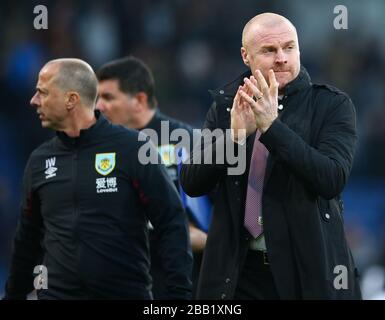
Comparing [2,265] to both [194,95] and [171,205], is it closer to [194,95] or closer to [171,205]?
[194,95]

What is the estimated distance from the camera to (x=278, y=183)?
4309mm

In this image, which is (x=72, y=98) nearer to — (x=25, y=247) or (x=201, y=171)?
(x=25, y=247)

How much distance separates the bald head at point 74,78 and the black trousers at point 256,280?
5.27 ft

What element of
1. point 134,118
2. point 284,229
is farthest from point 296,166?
point 134,118

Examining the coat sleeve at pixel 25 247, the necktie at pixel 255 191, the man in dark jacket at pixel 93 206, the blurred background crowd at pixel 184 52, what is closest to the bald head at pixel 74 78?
the man in dark jacket at pixel 93 206

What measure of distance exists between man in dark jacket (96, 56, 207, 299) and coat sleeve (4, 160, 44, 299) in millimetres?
1101

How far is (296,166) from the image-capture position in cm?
411

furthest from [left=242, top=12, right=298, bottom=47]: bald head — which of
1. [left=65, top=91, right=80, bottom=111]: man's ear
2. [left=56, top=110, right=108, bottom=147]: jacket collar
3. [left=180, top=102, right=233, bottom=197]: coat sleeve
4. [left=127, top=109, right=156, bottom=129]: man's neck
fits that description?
[left=127, top=109, right=156, bottom=129]: man's neck

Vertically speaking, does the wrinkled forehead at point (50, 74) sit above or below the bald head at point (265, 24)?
below

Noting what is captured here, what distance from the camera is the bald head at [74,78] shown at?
5496 mm

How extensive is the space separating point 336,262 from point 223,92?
0.94 m

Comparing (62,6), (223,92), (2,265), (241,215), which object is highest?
(62,6)

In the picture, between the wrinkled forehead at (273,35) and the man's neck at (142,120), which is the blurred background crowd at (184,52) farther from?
the wrinkled forehead at (273,35)

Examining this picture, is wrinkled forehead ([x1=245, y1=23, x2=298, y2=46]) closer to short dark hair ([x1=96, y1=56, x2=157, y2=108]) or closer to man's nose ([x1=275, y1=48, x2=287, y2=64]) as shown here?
man's nose ([x1=275, y1=48, x2=287, y2=64])
